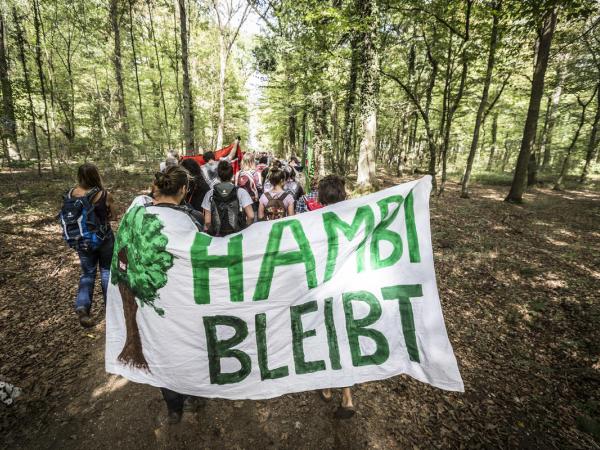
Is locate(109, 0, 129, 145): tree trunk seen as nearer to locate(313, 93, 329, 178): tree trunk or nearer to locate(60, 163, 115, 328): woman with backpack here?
locate(313, 93, 329, 178): tree trunk

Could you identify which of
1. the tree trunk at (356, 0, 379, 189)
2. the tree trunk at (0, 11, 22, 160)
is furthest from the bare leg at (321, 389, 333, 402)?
the tree trunk at (0, 11, 22, 160)

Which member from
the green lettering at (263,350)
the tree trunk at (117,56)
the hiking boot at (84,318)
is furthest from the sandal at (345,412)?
the tree trunk at (117,56)

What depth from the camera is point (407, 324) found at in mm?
2805

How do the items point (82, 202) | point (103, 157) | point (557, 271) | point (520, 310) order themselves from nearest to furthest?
point (82, 202) < point (520, 310) < point (557, 271) < point (103, 157)

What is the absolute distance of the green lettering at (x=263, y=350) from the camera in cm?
275

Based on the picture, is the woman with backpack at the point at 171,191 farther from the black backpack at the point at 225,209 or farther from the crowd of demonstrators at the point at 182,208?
the black backpack at the point at 225,209

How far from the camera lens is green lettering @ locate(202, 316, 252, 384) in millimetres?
2686

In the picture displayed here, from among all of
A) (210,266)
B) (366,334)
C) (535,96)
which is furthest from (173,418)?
(535,96)

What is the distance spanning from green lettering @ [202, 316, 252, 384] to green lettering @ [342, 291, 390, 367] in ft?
3.36

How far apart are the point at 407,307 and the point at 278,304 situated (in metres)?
1.29

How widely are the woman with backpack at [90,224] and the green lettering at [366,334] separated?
353cm

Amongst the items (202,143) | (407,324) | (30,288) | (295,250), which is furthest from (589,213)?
(202,143)

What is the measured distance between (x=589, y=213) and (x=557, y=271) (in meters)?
7.80

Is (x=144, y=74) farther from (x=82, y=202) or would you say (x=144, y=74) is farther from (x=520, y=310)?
(x=520, y=310)
